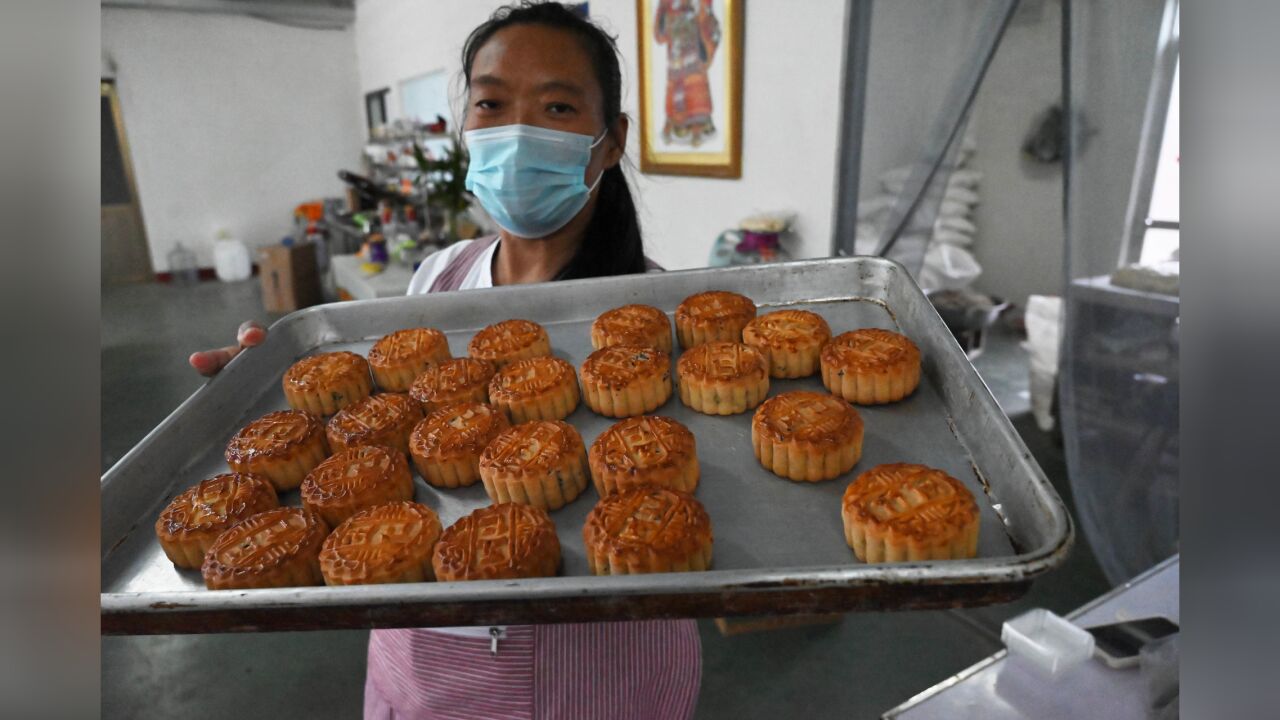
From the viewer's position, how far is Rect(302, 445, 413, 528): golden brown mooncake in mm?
1639

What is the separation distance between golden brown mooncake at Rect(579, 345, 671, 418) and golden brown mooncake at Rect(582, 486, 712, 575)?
0.46 m

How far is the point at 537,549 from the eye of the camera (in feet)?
4.59

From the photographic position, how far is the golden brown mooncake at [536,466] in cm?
164

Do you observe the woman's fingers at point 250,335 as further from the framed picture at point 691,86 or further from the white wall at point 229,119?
the white wall at point 229,119

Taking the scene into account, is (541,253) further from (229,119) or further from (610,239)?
(229,119)

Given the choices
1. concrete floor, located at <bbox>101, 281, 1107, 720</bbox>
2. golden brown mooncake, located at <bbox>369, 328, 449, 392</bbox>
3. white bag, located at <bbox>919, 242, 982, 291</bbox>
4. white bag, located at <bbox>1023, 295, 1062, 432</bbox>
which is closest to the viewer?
golden brown mooncake, located at <bbox>369, 328, 449, 392</bbox>

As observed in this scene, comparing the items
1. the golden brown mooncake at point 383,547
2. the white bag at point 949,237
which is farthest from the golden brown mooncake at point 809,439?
the white bag at point 949,237

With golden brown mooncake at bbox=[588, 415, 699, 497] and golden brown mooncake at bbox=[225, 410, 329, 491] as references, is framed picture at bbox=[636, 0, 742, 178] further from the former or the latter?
golden brown mooncake at bbox=[225, 410, 329, 491]

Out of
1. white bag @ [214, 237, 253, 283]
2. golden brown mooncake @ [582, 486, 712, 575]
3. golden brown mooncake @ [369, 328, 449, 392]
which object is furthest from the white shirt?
white bag @ [214, 237, 253, 283]

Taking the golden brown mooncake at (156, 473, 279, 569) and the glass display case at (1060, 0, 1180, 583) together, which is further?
the glass display case at (1060, 0, 1180, 583)
